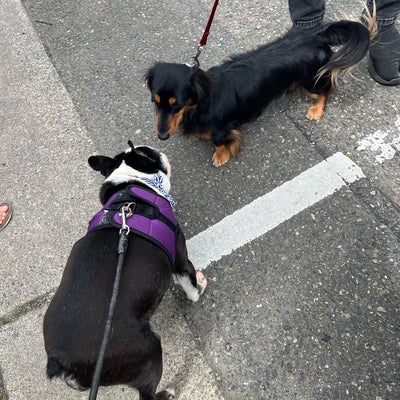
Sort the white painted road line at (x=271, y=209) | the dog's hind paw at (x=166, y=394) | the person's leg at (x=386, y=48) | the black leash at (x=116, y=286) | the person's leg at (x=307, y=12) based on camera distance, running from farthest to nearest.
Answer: the person's leg at (x=307, y=12), the person's leg at (x=386, y=48), the white painted road line at (x=271, y=209), the dog's hind paw at (x=166, y=394), the black leash at (x=116, y=286)

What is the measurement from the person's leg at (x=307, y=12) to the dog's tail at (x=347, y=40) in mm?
289

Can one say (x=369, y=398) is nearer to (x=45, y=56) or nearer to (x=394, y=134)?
(x=394, y=134)

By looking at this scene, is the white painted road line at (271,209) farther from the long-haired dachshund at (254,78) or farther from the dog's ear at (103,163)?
the dog's ear at (103,163)

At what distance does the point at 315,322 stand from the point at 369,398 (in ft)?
1.48

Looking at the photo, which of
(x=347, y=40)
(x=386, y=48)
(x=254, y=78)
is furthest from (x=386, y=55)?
(x=254, y=78)

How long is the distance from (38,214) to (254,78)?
1.87m

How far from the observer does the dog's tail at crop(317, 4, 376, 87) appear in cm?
271

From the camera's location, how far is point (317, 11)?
300 cm

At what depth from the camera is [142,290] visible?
1.72 metres

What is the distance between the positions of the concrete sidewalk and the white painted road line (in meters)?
0.42

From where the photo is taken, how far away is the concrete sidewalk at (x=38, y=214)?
2.16 metres

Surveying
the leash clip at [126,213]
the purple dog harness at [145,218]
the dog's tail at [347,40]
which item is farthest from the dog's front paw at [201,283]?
the dog's tail at [347,40]

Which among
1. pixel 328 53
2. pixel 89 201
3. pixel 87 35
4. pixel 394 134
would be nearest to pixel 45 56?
pixel 87 35

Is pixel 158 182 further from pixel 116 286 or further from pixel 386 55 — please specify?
pixel 386 55
